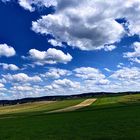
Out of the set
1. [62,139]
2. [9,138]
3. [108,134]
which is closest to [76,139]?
[62,139]

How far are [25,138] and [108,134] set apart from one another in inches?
346

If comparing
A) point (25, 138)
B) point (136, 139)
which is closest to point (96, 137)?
point (136, 139)

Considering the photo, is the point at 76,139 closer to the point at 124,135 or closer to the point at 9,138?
the point at 124,135

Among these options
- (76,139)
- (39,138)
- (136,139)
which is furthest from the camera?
(39,138)

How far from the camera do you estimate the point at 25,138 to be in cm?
3403

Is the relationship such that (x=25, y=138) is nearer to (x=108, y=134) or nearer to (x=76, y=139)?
(x=76, y=139)

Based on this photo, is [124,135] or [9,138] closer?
[124,135]

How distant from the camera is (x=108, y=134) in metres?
31.9

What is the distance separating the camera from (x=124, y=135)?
30.2m

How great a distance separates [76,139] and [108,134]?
3.68 metres

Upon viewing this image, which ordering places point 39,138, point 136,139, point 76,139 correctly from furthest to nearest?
point 39,138, point 76,139, point 136,139

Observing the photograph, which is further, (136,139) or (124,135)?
(124,135)

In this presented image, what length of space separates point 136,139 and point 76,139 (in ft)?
19.1

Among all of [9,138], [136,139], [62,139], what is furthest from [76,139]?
[9,138]
